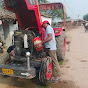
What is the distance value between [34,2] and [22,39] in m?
1.10

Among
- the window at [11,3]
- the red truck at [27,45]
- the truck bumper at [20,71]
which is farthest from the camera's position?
the window at [11,3]

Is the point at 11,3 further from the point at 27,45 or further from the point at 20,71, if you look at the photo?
the point at 20,71

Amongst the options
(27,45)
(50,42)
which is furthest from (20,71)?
(50,42)

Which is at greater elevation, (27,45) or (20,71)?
(27,45)

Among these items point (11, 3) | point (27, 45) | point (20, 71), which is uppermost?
point (11, 3)

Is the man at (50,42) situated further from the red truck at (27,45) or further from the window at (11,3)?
the window at (11,3)

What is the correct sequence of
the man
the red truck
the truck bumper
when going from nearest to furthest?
the truck bumper
the red truck
the man

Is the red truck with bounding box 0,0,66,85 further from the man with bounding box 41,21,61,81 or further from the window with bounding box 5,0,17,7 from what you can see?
the man with bounding box 41,21,61,81

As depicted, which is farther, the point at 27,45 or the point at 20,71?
the point at 27,45

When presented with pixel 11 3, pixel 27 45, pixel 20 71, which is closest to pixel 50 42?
pixel 27 45

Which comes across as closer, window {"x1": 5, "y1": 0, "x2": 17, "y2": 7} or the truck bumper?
the truck bumper

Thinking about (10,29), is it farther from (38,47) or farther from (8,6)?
(38,47)

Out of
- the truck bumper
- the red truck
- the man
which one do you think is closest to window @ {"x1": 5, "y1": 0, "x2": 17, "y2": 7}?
the red truck

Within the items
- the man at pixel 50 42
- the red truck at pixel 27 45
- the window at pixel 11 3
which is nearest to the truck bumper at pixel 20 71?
the red truck at pixel 27 45
